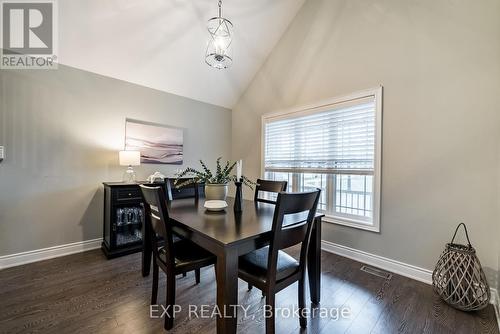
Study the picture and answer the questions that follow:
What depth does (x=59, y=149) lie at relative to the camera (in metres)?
2.58

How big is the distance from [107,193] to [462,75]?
396 centimetres

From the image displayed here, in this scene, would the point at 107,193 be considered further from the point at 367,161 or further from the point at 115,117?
the point at 367,161

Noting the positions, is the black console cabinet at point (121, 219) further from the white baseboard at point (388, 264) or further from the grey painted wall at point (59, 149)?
the white baseboard at point (388, 264)

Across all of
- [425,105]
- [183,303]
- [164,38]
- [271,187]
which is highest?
[164,38]

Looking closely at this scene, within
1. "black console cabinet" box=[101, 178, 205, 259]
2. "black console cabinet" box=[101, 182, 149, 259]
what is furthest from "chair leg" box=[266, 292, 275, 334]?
"black console cabinet" box=[101, 182, 149, 259]

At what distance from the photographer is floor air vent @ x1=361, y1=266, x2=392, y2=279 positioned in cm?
221

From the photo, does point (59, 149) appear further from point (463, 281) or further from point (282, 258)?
point (463, 281)

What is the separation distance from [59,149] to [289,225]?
113 inches

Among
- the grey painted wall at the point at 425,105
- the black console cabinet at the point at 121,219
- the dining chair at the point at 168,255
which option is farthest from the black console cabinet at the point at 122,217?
the grey painted wall at the point at 425,105

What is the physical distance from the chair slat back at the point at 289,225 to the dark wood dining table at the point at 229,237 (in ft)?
0.24

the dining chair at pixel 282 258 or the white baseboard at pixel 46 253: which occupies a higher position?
the dining chair at pixel 282 258

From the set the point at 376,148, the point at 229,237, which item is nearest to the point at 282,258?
the point at 229,237

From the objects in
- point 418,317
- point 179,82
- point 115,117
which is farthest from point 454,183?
point 115,117

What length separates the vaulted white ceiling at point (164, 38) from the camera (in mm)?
2365
